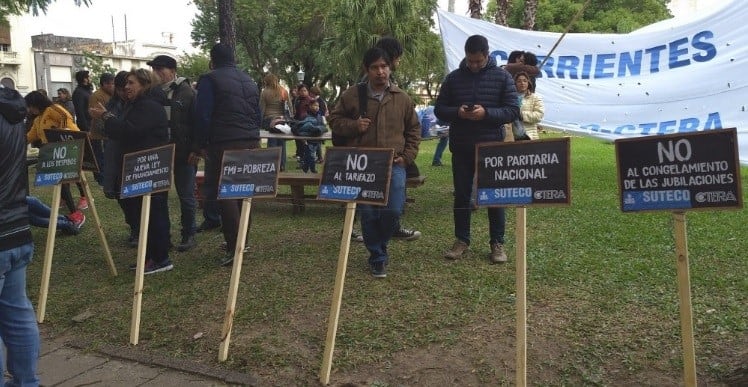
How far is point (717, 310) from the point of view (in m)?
3.66

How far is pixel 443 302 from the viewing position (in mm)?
4027

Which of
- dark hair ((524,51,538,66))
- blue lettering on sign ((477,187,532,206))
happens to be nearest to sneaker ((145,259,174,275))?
blue lettering on sign ((477,187,532,206))

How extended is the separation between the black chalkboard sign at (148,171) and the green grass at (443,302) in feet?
2.90

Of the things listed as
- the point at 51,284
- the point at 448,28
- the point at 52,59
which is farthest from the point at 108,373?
the point at 52,59

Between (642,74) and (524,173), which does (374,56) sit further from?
(642,74)

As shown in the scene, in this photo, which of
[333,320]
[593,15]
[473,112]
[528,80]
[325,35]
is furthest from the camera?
[593,15]

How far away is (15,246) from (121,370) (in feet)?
3.54

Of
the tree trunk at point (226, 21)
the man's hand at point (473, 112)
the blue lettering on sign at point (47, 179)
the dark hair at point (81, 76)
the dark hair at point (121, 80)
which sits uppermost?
the tree trunk at point (226, 21)

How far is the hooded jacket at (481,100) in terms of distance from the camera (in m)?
4.66

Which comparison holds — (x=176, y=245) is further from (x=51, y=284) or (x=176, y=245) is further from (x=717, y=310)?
(x=717, y=310)

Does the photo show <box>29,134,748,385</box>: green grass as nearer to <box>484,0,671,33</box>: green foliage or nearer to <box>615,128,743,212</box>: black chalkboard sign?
<box>615,128,743,212</box>: black chalkboard sign

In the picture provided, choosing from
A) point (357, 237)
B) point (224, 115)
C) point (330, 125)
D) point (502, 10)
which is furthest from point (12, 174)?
point (502, 10)

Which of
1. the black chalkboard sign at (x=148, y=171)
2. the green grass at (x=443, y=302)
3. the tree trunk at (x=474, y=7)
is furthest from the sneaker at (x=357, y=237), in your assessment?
the tree trunk at (x=474, y=7)

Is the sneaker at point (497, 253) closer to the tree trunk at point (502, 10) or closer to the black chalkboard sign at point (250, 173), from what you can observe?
the black chalkboard sign at point (250, 173)
